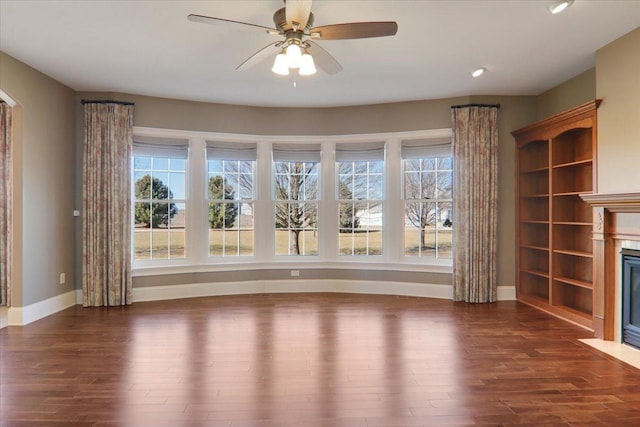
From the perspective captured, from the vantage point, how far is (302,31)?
9.86 ft

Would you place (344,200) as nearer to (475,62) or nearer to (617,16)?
(475,62)

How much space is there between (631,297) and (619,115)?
177 cm

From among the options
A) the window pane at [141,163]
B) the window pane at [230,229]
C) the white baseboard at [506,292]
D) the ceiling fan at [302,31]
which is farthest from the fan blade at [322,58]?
the white baseboard at [506,292]

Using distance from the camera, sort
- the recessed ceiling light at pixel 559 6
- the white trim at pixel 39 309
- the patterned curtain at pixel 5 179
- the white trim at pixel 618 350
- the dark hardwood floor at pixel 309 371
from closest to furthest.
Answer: the dark hardwood floor at pixel 309 371, the recessed ceiling light at pixel 559 6, the white trim at pixel 618 350, the white trim at pixel 39 309, the patterned curtain at pixel 5 179

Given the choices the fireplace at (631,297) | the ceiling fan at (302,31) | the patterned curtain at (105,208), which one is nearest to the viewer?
the ceiling fan at (302,31)

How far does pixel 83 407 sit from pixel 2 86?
11.7ft

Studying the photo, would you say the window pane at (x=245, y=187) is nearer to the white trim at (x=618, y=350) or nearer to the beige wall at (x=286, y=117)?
the beige wall at (x=286, y=117)

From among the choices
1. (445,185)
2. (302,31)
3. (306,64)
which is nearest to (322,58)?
(306,64)

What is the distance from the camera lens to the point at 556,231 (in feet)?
16.6

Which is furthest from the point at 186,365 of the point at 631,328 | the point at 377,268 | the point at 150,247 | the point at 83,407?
the point at 631,328

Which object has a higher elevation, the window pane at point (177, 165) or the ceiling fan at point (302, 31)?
the ceiling fan at point (302, 31)

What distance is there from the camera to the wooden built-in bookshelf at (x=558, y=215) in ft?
15.4

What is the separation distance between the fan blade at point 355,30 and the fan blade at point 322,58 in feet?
0.56

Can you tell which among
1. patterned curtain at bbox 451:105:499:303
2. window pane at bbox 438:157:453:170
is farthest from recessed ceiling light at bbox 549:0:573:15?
window pane at bbox 438:157:453:170
